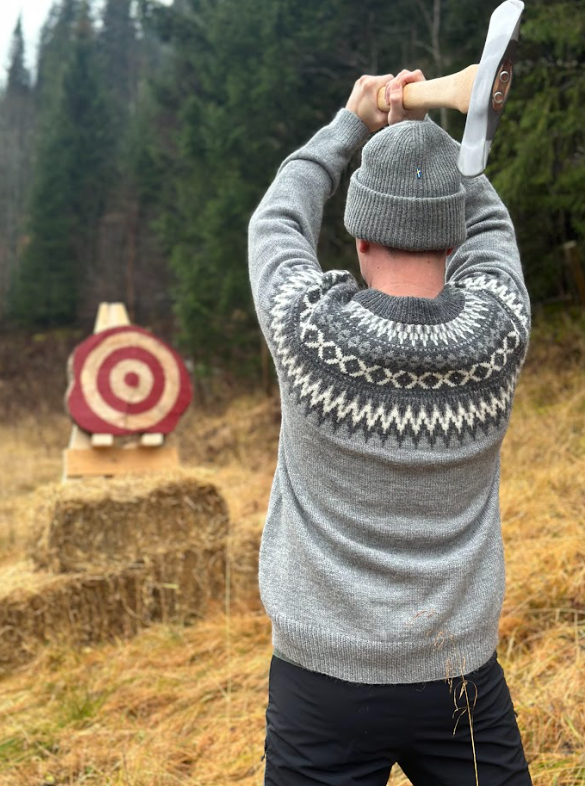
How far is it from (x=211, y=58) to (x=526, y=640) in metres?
11.0

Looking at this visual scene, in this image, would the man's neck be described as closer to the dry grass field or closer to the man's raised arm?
the man's raised arm

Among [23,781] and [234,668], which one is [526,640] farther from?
[23,781]

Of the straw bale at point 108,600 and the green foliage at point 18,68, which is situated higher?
the green foliage at point 18,68

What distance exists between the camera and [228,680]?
328 centimetres

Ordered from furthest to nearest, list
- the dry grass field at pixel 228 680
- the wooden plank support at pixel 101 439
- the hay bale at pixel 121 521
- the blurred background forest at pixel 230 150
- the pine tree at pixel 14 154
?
the pine tree at pixel 14 154 < the blurred background forest at pixel 230 150 < the wooden plank support at pixel 101 439 < the hay bale at pixel 121 521 < the dry grass field at pixel 228 680

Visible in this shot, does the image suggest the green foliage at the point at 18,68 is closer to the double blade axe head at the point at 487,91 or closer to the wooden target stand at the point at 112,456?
the wooden target stand at the point at 112,456

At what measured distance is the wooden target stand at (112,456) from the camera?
430 centimetres

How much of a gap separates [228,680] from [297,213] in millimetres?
2327

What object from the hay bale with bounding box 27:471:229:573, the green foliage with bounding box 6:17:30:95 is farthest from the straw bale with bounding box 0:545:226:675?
the green foliage with bounding box 6:17:30:95

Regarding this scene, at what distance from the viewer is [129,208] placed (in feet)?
74.4

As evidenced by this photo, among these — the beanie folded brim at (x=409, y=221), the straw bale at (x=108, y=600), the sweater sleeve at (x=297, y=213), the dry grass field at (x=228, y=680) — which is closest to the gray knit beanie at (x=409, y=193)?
the beanie folded brim at (x=409, y=221)

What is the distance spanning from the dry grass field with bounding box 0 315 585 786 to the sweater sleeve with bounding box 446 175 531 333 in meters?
1.39

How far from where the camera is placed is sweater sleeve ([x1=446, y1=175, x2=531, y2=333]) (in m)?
1.34

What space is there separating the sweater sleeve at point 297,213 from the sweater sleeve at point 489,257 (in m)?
0.23
